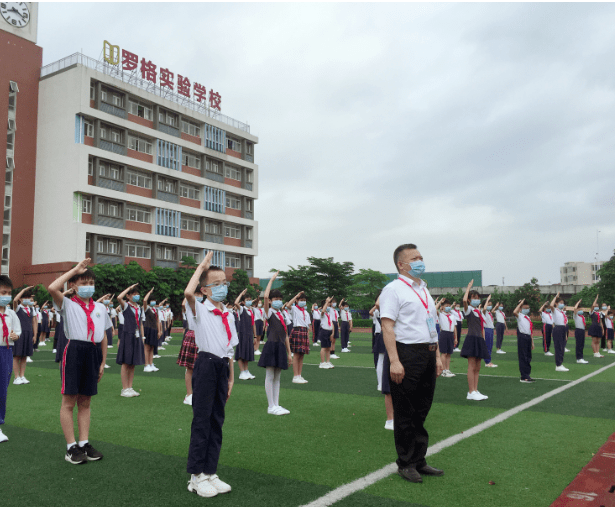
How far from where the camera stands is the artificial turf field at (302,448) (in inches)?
160

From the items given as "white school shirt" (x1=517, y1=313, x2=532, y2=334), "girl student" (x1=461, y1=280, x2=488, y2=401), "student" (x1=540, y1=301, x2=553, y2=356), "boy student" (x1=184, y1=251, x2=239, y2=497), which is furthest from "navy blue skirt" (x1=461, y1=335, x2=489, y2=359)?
"student" (x1=540, y1=301, x2=553, y2=356)

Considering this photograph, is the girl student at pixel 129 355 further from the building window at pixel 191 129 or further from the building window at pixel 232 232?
the building window at pixel 232 232

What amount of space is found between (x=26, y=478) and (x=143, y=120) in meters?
37.5

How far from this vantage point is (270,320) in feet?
27.5

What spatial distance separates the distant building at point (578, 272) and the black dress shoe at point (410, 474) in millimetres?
110219

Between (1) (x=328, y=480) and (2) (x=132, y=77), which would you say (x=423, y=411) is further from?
(2) (x=132, y=77)

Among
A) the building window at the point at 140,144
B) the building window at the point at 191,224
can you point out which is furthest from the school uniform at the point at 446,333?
the building window at the point at 191,224

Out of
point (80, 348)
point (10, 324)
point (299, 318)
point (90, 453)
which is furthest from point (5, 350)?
point (299, 318)

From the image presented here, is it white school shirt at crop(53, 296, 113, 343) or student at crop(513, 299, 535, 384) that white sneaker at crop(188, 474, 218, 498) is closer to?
white school shirt at crop(53, 296, 113, 343)

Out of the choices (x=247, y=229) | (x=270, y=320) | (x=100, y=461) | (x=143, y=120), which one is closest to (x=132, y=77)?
(x=143, y=120)

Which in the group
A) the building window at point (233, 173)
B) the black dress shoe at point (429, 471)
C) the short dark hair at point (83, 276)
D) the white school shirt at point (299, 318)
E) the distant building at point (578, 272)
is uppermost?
the building window at point (233, 173)

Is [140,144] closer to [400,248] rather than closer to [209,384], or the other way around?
[400,248]

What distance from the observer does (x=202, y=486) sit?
403cm

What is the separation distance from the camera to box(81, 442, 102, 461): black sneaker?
16.2 feet
